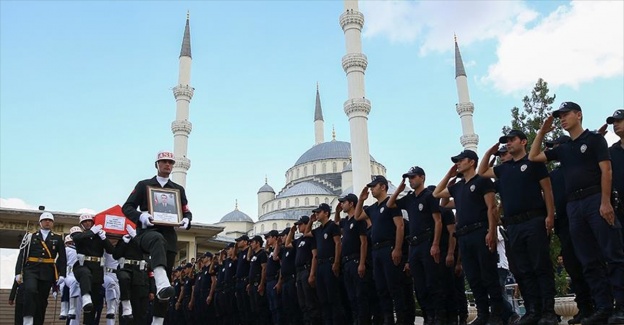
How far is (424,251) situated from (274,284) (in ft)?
11.2

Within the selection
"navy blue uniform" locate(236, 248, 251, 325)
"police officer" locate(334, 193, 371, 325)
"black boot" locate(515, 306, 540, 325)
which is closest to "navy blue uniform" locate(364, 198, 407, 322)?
"police officer" locate(334, 193, 371, 325)

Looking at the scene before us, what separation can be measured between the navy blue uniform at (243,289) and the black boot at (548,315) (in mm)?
5761

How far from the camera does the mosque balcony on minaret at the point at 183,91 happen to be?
119 feet

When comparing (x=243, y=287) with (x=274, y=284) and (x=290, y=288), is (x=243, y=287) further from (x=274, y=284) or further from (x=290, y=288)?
(x=290, y=288)

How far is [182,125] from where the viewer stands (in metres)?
35.4

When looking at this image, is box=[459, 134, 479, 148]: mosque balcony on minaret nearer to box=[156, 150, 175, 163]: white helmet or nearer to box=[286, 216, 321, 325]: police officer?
box=[286, 216, 321, 325]: police officer

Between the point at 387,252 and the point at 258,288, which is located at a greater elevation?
the point at 387,252

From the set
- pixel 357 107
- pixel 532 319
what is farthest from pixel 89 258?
pixel 357 107

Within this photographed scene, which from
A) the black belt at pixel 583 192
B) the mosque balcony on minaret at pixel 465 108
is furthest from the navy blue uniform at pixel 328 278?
the mosque balcony on minaret at pixel 465 108

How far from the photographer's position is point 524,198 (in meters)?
4.76

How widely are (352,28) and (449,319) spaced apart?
27.0m

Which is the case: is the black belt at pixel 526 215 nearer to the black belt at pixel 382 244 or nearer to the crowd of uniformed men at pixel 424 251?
the crowd of uniformed men at pixel 424 251

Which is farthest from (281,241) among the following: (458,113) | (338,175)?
(338,175)

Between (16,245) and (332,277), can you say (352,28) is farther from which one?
(332,277)
